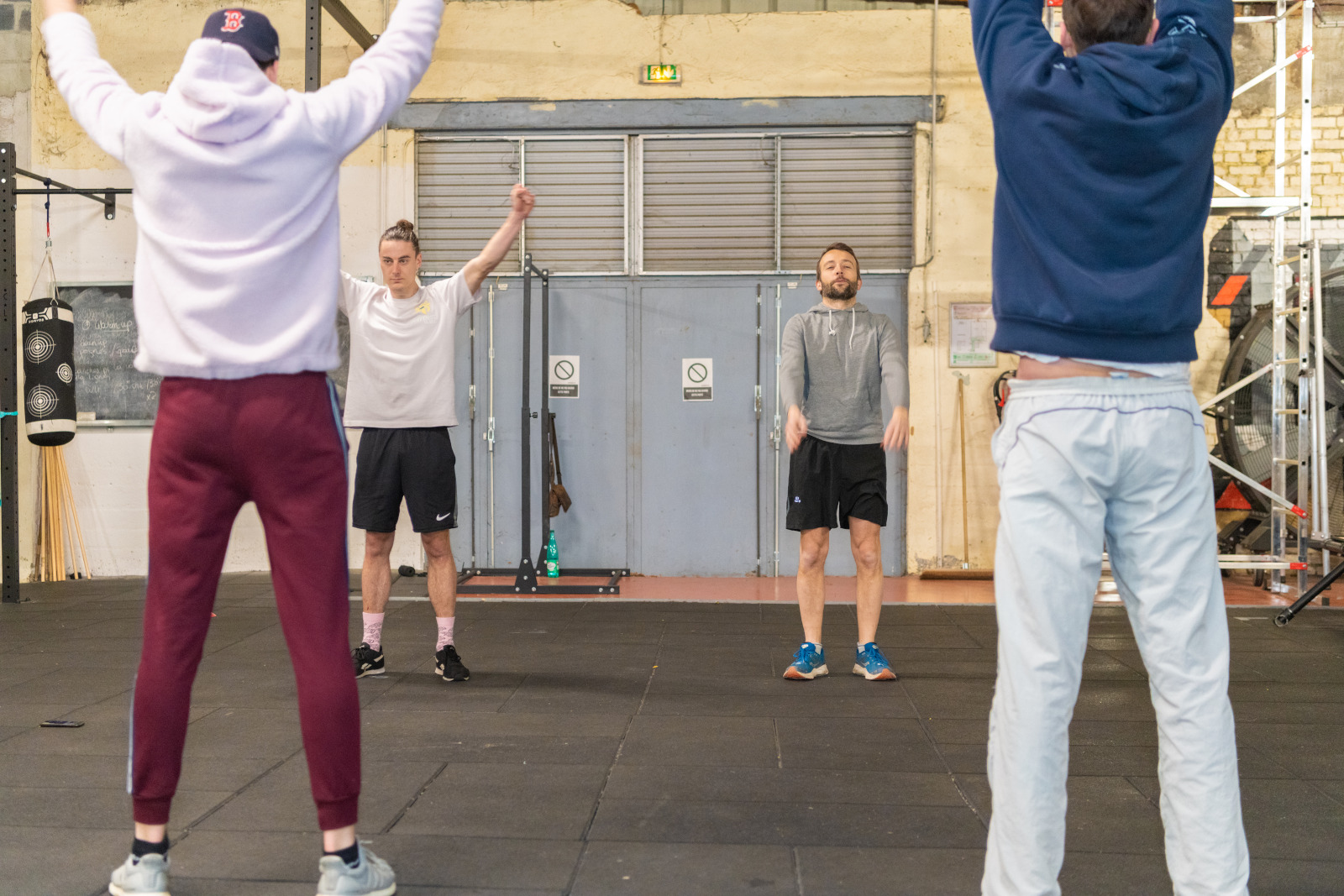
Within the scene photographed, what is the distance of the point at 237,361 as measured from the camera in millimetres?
1781

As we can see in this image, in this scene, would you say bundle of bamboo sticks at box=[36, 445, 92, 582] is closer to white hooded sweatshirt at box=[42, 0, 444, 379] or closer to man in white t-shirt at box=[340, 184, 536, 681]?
man in white t-shirt at box=[340, 184, 536, 681]

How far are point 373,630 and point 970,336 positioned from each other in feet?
15.4

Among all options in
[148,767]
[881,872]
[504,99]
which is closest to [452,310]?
[148,767]

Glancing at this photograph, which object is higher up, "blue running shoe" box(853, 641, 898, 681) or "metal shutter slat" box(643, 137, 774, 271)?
"metal shutter slat" box(643, 137, 774, 271)

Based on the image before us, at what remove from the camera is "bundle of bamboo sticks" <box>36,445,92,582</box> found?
737 centimetres

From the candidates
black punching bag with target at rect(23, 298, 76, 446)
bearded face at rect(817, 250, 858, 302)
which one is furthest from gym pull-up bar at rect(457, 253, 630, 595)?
bearded face at rect(817, 250, 858, 302)

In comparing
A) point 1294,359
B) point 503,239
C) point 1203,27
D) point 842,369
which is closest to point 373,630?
point 503,239

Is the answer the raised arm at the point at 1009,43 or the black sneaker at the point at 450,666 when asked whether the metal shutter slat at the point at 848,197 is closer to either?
the black sneaker at the point at 450,666

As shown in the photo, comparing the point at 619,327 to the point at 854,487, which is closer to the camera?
the point at 854,487

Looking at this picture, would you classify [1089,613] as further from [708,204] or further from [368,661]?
[708,204]

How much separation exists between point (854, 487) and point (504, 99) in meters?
4.65

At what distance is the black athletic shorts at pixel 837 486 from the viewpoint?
13.0 feet

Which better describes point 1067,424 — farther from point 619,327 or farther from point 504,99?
point 504,99

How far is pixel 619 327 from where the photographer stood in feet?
24.3
